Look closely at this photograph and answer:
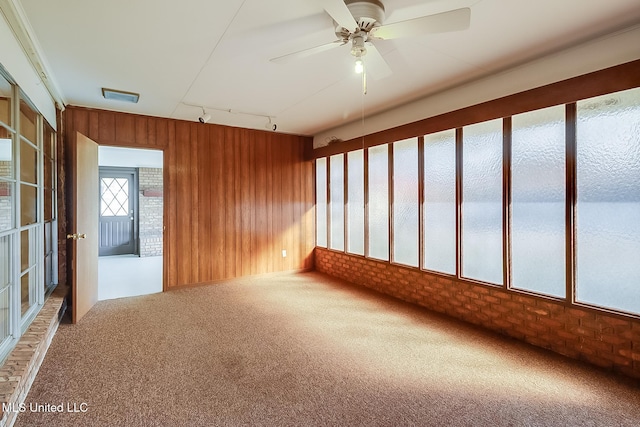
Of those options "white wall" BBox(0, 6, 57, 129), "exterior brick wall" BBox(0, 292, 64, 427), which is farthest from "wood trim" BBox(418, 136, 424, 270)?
"white wall" BBox(0, 6, 57, 129)

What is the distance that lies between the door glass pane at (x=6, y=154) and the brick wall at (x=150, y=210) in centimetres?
600

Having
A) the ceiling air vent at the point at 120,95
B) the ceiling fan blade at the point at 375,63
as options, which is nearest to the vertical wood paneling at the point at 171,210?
the ceiling air vent at the point at 120,95

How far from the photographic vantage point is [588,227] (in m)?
2.57

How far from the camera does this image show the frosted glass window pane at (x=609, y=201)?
7.65 feet

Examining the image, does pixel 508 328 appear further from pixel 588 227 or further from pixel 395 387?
pixel 395 387

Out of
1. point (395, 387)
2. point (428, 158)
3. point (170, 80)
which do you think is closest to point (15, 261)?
point (170, 80)

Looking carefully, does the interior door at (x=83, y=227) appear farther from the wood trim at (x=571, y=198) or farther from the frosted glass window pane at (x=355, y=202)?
the wood trim at (x=571, y=198)

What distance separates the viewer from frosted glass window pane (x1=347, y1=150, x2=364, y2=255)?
16.3ft

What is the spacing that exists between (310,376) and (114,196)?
25.5ft

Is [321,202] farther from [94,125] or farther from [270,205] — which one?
[94,125]

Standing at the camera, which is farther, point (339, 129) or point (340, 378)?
point (339, 129)

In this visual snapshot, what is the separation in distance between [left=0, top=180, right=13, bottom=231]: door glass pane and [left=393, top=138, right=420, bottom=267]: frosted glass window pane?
12.7 feet

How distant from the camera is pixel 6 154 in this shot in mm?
2322

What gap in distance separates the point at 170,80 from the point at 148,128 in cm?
157
